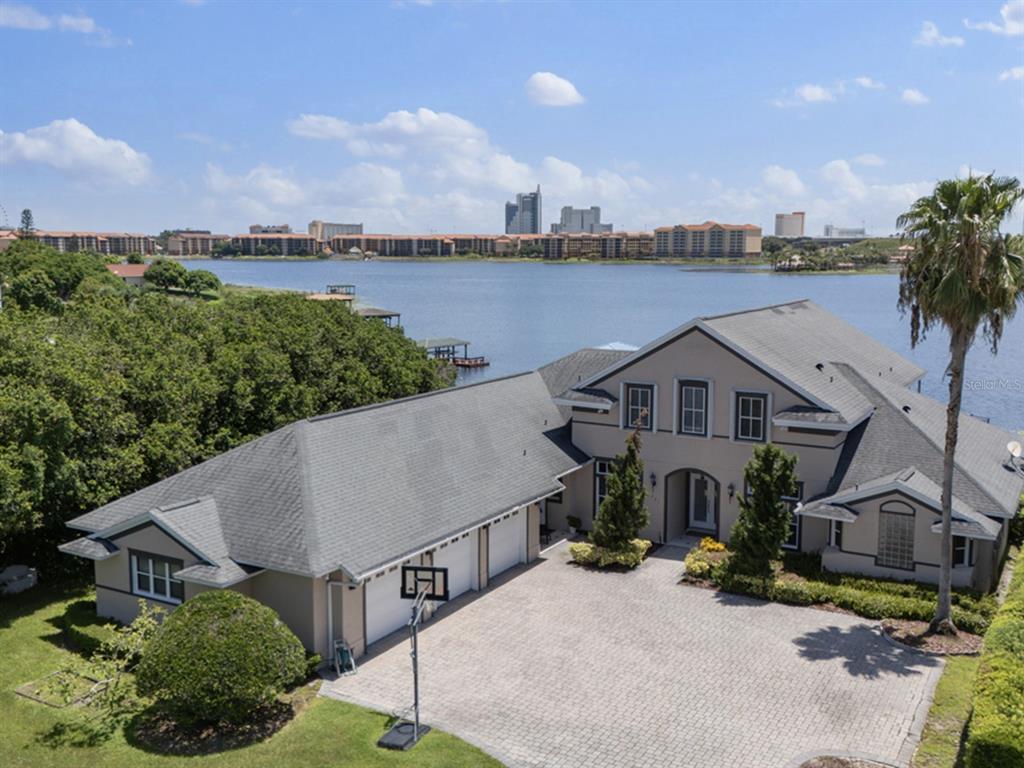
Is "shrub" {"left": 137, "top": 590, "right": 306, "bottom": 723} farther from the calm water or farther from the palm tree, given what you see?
the calm water

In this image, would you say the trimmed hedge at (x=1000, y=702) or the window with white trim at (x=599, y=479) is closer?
the trimmed hedge at (x=1000, y=702)

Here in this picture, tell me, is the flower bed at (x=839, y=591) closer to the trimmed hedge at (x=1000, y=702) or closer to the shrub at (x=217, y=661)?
the trimmed hedge at (x=1000, y=702)

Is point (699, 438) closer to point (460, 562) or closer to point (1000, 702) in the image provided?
point (460, 562)

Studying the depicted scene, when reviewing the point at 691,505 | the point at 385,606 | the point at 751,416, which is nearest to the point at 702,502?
the point at 691,505

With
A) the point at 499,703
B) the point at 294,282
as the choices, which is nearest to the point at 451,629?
the point at 499,703

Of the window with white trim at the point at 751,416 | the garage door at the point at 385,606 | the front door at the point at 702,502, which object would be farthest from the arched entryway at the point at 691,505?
the garage door at the point at 385,606

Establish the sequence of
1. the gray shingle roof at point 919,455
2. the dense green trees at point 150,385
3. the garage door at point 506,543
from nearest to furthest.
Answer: the dense green trees at point 150,385, the gray shingle roof at point 919,455, the garage door at point 506,543
